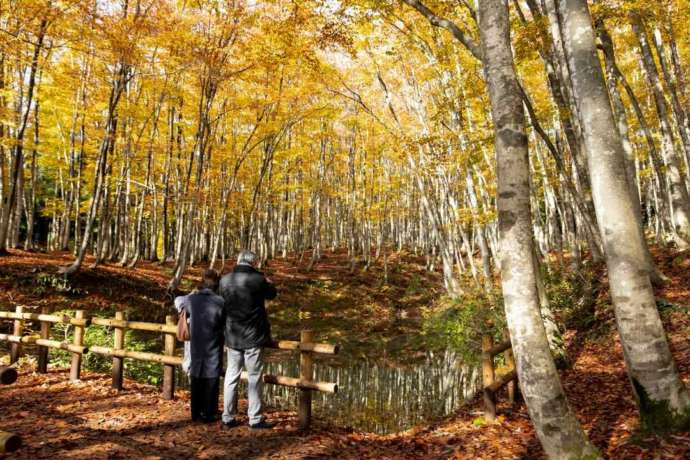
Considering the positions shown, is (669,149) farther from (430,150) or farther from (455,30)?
(455,30)

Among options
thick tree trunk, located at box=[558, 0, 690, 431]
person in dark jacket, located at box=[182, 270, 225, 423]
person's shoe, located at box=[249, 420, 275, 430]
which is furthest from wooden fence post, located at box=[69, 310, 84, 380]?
thick tree trunk, located at box=[558, 0, 690, 431]

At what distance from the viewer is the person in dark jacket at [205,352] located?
5.66 metres

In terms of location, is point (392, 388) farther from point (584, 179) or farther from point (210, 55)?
point (210, 55)

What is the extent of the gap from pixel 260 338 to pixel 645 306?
4.21 meters

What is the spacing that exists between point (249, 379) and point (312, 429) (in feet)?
3.64

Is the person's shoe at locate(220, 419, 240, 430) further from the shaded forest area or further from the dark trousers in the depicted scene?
the shaded forest area

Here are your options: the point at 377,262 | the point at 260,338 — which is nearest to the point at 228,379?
the point at 260,338

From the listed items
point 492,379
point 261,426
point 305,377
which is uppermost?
point 305,377

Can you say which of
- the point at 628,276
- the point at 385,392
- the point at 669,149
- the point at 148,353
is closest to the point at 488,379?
the point at 628,276

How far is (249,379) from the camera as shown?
17.8 feet

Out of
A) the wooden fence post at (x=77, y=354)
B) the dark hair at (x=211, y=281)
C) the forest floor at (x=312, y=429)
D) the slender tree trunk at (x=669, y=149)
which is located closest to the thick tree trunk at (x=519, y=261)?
the forest floor at (x=312, y=429)

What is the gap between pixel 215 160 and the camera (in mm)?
22906

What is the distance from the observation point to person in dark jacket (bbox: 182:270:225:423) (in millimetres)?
5656

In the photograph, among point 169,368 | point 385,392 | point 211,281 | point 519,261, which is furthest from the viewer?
point 385,392
